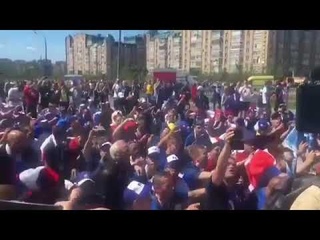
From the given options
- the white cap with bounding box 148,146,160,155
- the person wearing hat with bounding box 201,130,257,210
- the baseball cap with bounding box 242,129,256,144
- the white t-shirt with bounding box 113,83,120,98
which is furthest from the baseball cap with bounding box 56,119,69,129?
the baseball cap with bounding box 242,129,256,144

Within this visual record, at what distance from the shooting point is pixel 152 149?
3.14 metres

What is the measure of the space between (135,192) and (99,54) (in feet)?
2.71

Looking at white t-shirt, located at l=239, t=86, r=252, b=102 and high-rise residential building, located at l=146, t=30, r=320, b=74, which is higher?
high-rise residential building, located at l=146, t=30, r=320, b=74

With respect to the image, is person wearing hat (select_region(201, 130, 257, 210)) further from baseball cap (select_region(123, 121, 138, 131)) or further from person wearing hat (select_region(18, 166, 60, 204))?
person wearing hat (select_region(18, 166, 60, 204))

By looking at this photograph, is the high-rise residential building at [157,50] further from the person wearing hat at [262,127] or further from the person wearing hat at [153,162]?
the person wearing hat at [262,127]

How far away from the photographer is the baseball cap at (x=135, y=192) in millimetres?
3127

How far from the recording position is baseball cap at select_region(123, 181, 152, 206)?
10.3ft

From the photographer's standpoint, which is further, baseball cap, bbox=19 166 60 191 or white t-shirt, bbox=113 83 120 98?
white t-shirt, bbox=113 83 120 98

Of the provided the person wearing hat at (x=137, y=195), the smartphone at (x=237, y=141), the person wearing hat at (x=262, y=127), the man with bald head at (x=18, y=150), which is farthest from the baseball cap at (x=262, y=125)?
the man with bald head at (x=18, y=150)

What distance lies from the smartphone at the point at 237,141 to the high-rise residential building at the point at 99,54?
669mm

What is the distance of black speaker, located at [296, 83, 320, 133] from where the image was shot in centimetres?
314

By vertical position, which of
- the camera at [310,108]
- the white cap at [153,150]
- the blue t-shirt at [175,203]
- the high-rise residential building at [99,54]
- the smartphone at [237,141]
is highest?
the high-rise residential building at [99,54]

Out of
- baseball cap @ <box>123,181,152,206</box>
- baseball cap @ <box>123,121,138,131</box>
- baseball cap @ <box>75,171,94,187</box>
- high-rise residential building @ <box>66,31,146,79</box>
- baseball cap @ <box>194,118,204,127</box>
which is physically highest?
high-rise residential building @ <box>66,31,146,79</box>
